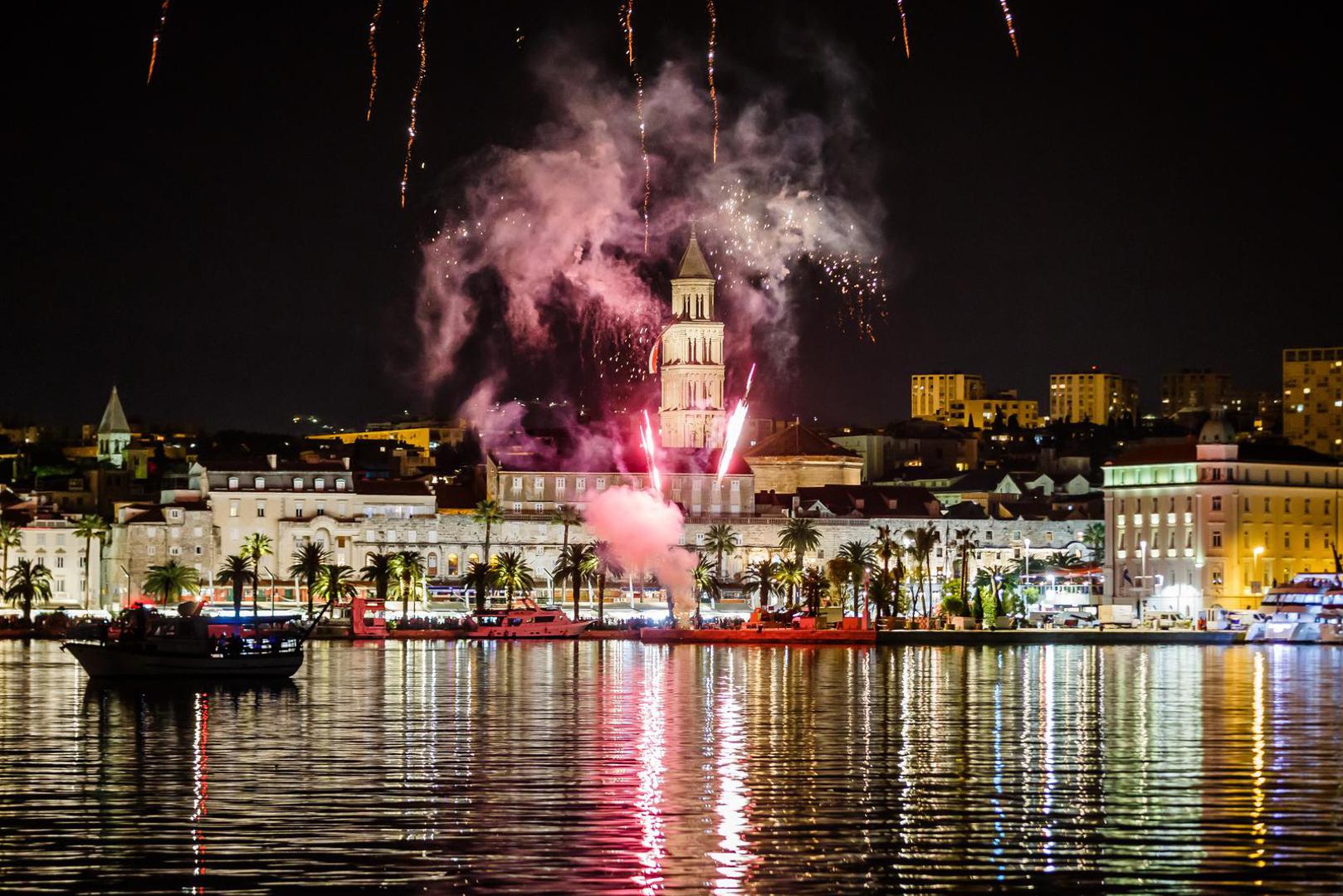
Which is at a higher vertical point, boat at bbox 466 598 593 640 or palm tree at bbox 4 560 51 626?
palm tree at bbox 4 560 51 626

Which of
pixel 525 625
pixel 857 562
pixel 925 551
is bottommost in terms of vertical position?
pixel 525 625

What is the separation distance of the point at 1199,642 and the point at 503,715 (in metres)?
82.7

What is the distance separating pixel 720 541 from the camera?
157 metres

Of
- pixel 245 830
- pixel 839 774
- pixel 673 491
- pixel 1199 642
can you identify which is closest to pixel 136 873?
pixel 245 830

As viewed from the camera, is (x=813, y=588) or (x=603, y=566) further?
(x=603, y=566)

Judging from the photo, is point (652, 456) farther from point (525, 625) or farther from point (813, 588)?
point (525, 625)

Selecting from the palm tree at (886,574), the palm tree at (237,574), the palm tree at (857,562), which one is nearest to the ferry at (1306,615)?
the palm tree at (886,574)

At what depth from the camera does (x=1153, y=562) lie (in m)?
160

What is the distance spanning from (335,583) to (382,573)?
13.8ft

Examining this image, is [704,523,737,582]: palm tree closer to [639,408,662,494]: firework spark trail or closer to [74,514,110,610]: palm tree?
[639,408,662,494]: firework spark trail

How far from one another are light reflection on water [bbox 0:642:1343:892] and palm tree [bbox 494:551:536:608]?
2628 inches

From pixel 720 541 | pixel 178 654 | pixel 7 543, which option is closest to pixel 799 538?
pixel 720 541

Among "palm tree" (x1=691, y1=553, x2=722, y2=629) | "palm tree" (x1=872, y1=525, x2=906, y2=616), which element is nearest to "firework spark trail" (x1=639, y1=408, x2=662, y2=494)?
"palm tree" (x1=691, y1=553, x2=722, y2=629)

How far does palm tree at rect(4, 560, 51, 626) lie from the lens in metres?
142
